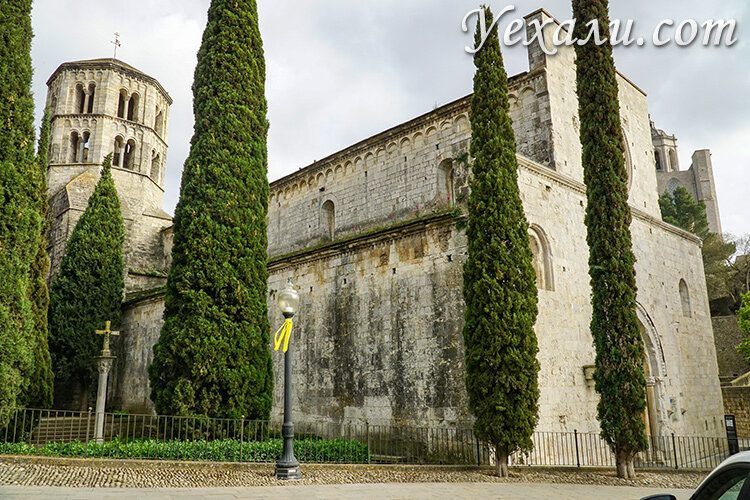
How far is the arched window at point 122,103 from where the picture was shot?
2777 centimetres

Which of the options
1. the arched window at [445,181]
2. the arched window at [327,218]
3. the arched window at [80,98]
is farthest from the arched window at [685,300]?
the arched window at [80,98]

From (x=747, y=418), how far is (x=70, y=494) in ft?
75.9

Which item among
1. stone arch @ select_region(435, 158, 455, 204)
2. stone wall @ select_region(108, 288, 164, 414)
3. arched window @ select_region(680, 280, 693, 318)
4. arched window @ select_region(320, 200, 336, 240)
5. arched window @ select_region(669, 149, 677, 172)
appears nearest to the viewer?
stone arch @ select_region(435, 158, 455, 204)

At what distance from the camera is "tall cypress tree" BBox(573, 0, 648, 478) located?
991cm

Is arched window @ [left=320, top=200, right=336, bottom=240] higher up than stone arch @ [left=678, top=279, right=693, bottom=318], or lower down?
higher up

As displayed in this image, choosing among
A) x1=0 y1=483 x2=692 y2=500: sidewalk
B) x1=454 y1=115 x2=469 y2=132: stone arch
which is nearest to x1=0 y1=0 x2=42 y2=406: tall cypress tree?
x1=0 y1=483 x2=692 y2=500: sidewalk

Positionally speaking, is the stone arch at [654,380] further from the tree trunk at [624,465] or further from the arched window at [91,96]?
the arched window at [91,96]

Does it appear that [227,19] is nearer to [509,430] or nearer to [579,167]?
[579,167]

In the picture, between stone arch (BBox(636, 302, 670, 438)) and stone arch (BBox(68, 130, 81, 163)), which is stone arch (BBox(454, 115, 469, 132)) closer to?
stone arch (BBox(636, 302, 670, 438))

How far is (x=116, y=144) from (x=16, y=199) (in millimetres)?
19055

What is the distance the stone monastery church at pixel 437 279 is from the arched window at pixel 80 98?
11.2 m

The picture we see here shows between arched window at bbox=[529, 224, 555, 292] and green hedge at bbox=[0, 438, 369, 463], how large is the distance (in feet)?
19.5

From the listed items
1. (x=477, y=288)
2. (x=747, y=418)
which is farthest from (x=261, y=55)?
(x=747, y=418)

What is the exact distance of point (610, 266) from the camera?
10.5 metres
